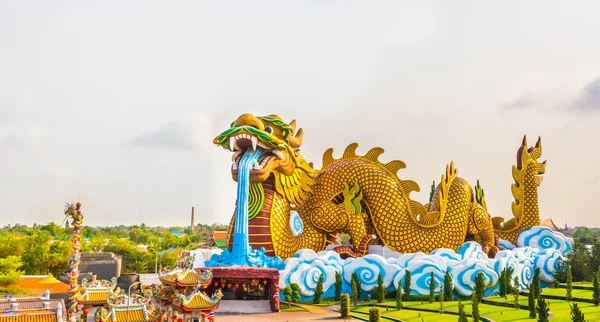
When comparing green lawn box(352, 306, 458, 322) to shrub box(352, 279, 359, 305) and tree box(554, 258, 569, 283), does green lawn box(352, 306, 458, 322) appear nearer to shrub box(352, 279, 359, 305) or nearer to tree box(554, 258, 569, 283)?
shrub box(352, 279, 359, 305)

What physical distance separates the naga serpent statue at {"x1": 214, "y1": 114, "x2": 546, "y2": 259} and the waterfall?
386mm

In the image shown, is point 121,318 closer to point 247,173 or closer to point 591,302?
point 247,173

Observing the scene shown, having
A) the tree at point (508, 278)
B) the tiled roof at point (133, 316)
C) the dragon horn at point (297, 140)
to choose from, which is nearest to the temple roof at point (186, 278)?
the tiled roof at point (133, 316)

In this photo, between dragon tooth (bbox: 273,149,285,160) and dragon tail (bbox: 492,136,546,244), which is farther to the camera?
dragon tail (bbox: 492,136,546,244)

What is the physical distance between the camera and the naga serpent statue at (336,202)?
21.9 m

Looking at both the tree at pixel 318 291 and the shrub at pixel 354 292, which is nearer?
the shrub at pixel 354 292

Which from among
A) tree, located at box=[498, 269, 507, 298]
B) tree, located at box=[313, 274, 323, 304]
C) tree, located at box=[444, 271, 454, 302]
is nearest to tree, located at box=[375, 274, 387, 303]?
tree, located at box=[313, 274, 323, 304]

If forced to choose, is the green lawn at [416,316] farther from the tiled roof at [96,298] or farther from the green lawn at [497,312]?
the tiled roof at [96,298]

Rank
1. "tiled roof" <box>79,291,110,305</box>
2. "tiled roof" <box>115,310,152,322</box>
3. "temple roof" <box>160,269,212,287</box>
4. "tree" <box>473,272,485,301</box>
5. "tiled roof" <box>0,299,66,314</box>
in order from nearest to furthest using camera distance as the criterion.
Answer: "tiled roof" <box>0,299,66,314</box> < "tiled roof" <box>115,310,152,322</box> < "temple roof" <box>160,269,212,287</box> < "tiled roof" <box>79,291,110,305</box> < "tree" <box>473,272,485,301</box>

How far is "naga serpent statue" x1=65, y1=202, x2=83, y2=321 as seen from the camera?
550 inches

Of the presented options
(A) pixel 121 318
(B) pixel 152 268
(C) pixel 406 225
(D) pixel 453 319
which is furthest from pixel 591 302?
(B) pixel 152 268

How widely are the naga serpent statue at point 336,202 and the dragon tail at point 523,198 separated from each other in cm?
304

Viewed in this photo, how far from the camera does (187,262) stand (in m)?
16.9

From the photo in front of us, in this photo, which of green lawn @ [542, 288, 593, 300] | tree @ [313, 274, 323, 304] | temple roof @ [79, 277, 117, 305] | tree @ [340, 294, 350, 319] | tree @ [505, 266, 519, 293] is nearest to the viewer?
temple roof @ [79, 277, 117, 305]
